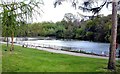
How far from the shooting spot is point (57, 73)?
9.41 meters

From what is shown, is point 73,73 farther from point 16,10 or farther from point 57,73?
point 16,10

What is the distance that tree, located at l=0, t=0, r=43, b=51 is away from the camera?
22.2 feet

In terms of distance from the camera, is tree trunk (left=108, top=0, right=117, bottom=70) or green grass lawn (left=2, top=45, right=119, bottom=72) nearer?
green grass lawn (left=2, top=45, right=119, bottom=72)

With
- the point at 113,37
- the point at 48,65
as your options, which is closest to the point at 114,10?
the point at 113,37

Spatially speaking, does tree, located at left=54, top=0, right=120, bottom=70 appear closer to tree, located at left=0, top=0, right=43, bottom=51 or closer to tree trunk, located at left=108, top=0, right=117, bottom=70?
tree trunk, located at left=108, top=0, right=117, bottom=70

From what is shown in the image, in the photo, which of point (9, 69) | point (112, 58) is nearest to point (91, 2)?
point (112, 58)

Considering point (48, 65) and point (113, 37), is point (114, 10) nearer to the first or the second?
point (113, 37)

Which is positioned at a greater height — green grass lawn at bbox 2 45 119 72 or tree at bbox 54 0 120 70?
tree at bbox 54 0 120 70

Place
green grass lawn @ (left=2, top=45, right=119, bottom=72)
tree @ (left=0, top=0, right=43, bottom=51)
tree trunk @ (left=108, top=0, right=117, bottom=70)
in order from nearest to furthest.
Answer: tree @ (left=0, top=0, right=43, bottom=51) → green grass lawn @ (left=2, top=45, right=119, bottom=72) → tree trunk @ (left=108, top=0, right=117, bottom=70)

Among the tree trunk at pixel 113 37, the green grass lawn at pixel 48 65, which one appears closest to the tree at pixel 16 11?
the green grass lawn at pixel 48 65

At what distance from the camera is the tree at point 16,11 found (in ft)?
22.2

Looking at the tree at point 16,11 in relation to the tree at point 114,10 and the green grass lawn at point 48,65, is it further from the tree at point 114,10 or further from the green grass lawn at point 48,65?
the tree at point 114,10

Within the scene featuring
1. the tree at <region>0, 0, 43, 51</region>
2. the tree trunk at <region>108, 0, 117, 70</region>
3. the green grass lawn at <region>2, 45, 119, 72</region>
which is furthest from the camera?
the tree trunk at <region>108, 0, 117, 70</region>

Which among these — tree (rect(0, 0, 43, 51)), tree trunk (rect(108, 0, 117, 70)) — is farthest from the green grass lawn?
tree (rect(0, 0, 43, 51))
